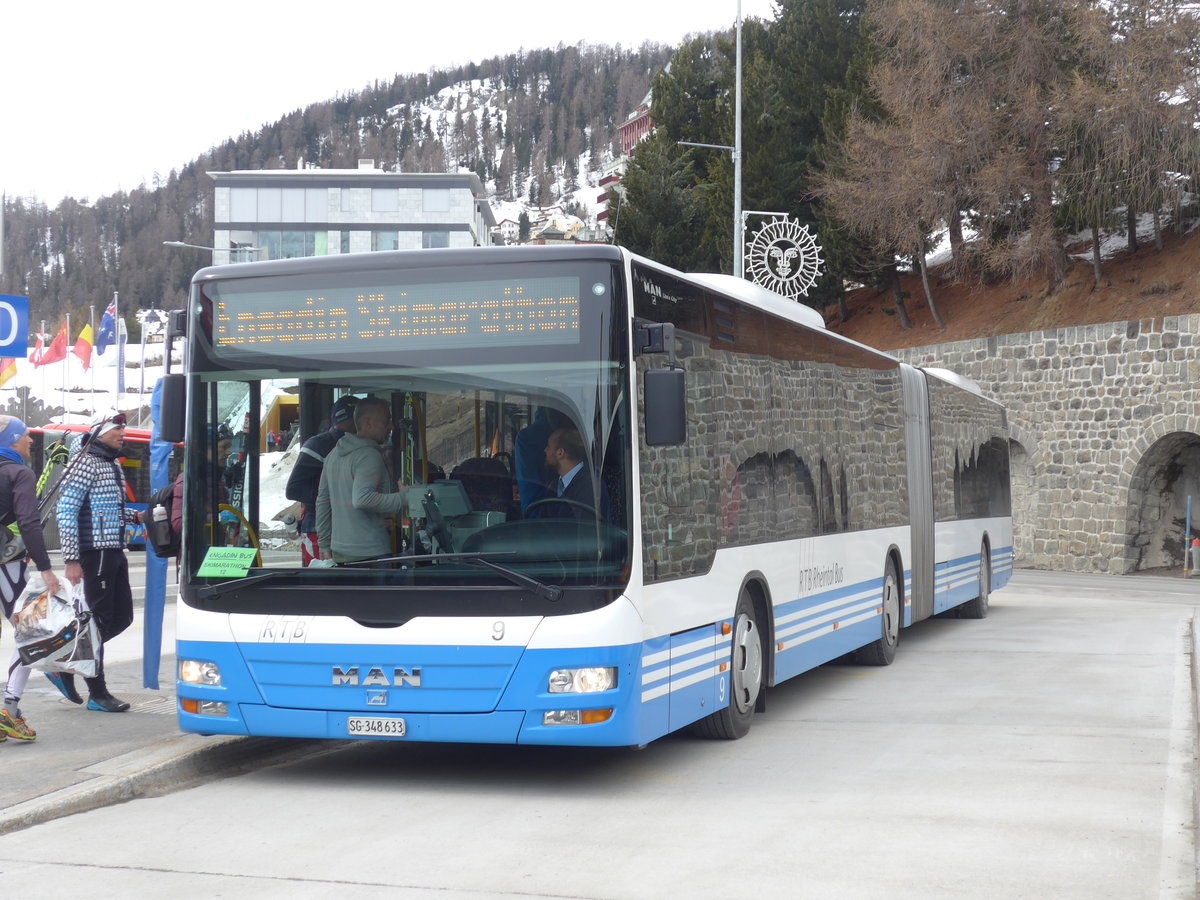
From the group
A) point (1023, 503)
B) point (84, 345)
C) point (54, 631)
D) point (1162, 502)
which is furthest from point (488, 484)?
point (84, 345)

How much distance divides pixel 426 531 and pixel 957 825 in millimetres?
2830

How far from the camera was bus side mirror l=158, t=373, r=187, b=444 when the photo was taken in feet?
25.6

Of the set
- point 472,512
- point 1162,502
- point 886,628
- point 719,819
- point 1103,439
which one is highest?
point 1103,439

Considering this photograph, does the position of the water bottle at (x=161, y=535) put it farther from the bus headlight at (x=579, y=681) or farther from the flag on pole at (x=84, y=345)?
the flag on pole at (x=84, y=345)

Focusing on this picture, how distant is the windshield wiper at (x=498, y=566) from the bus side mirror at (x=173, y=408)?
1.40 metres

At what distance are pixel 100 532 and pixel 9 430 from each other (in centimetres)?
85

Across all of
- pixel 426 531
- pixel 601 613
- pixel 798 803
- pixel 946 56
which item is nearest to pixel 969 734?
pixel 798 803

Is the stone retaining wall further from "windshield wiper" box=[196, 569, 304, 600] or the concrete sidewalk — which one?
"windshield wiper" box=[196, 569, 304, 600]

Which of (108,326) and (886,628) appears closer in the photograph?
(886,628)

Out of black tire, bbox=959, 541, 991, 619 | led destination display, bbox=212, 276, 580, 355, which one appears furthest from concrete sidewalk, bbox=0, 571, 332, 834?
black tire, bbox=959, 541, 991, 619

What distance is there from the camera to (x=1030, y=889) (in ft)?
17.9

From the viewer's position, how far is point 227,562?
7590mm

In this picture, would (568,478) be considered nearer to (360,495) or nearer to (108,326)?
(360,495)

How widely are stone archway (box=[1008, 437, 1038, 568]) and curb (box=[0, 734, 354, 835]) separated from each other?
2816 centimetres
